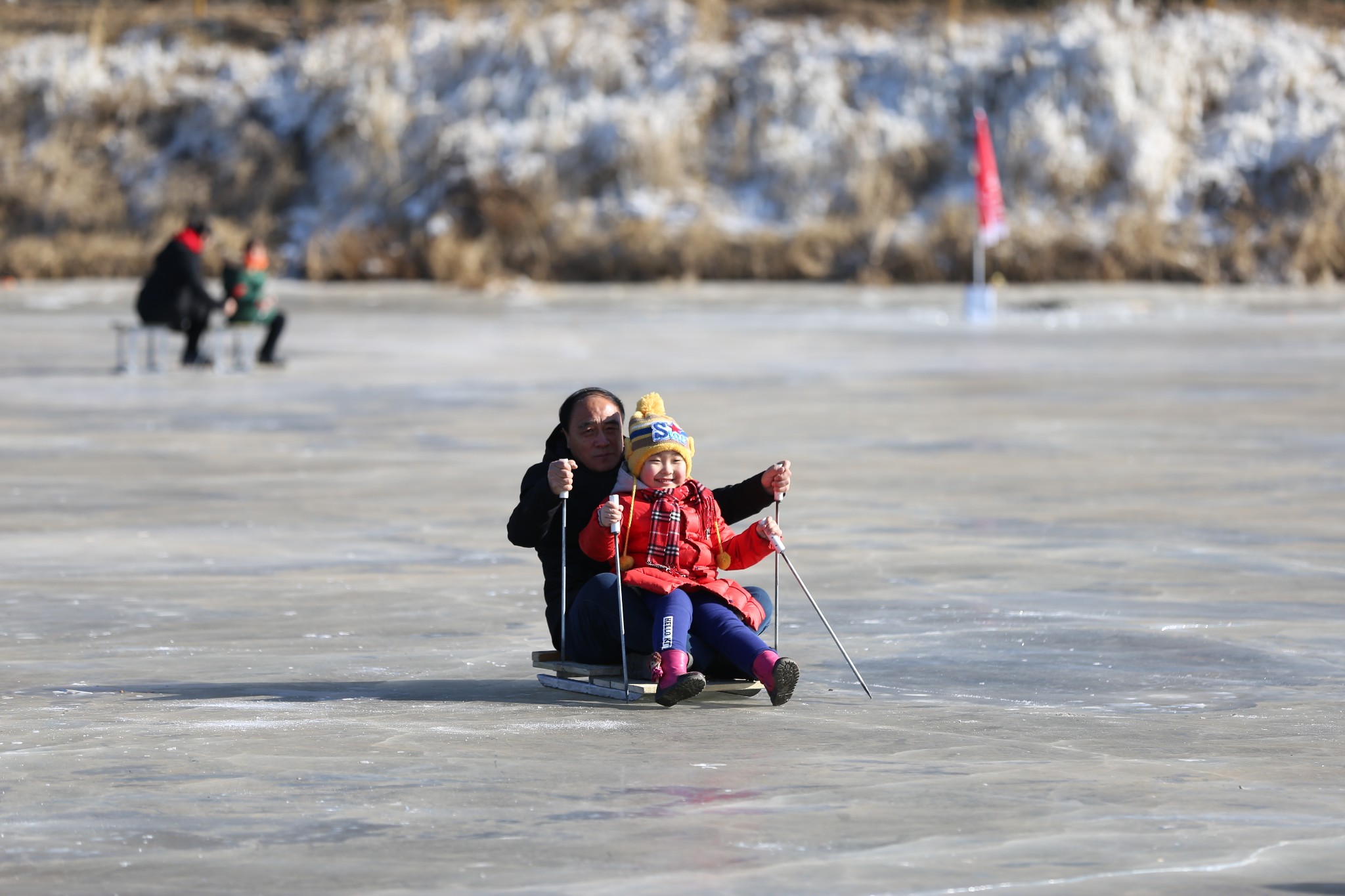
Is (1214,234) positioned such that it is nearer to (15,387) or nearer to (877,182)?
(877,182)

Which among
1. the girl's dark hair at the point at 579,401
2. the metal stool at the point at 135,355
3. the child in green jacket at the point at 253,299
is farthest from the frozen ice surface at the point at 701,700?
the child in green jacket at the point at 253,299

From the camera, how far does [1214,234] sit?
5100 cm

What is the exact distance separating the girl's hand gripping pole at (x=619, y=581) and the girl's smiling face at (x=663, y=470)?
0.38 ft

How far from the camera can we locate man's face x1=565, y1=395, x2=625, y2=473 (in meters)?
7.63

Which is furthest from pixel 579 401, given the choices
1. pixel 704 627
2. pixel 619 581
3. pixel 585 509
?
pixel 704 627

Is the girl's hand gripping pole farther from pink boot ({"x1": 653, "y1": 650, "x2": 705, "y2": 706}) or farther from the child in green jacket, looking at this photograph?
the child in green jacket

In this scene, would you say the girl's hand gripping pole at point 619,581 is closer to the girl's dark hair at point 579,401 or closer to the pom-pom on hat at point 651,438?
the pom-pom on hat at point 651,438

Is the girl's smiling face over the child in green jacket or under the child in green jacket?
over

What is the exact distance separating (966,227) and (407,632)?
136ft

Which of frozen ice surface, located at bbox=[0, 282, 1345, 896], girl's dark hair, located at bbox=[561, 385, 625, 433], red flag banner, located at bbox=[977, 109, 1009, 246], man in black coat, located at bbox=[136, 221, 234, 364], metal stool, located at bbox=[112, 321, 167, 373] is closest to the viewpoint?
frozen ice surface, located at bbox=[0, 282, 1345, 896]

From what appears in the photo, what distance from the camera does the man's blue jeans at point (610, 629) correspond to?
24.5 feet

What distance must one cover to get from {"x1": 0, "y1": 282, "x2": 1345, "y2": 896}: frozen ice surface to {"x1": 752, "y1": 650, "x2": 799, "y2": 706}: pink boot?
96mm

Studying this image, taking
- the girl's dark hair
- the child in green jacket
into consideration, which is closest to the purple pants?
the girl's dark hair

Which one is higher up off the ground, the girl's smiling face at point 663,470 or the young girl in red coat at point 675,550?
the girl's smiling face at point 663,470
